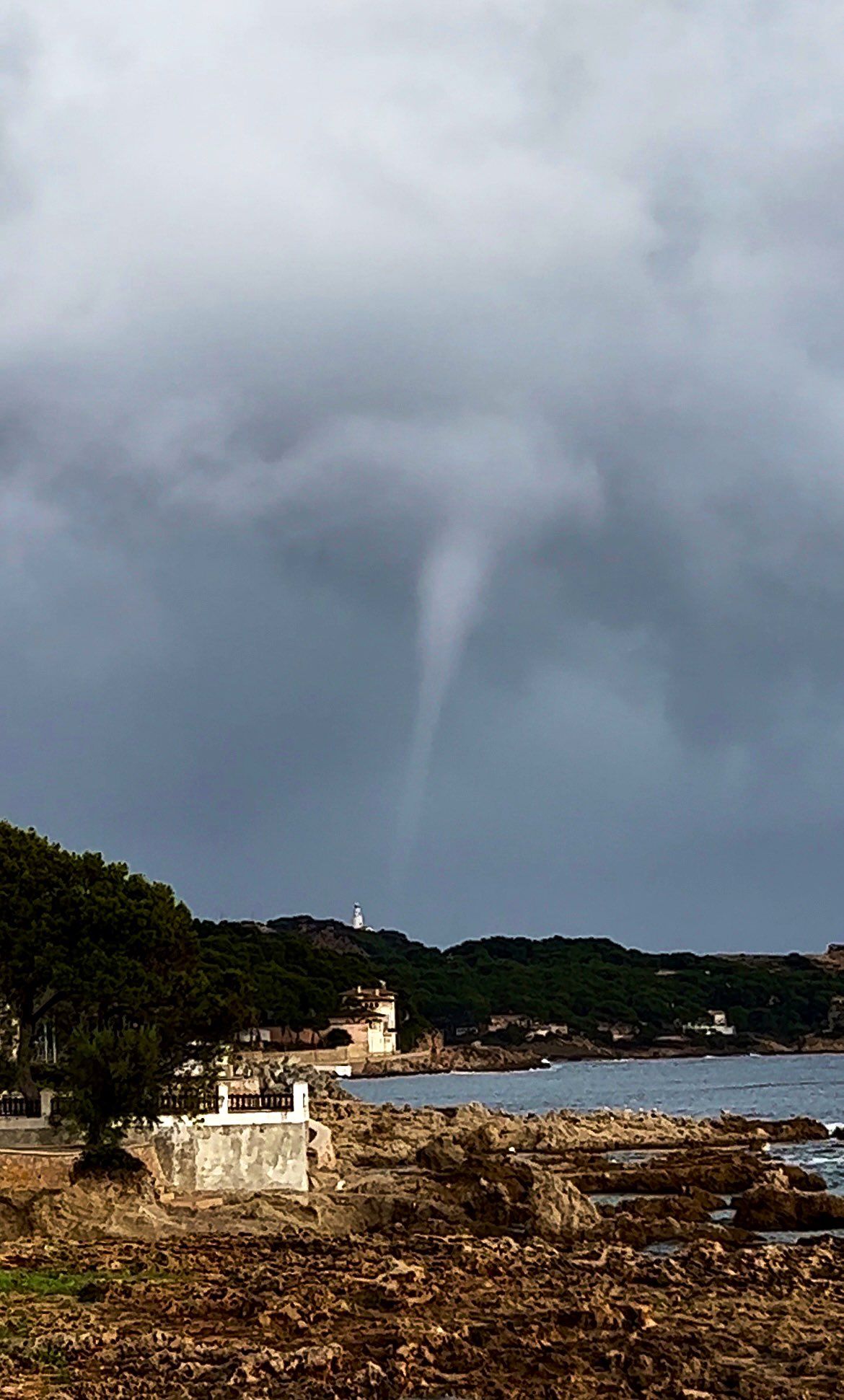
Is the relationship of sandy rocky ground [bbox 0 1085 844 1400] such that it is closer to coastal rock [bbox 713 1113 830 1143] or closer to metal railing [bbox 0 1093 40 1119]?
metal railing [bbox 0 1093 40 1119]

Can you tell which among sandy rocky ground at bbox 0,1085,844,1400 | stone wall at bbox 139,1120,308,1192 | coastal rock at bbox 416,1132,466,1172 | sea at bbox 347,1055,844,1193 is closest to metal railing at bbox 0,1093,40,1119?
stone wall at bbox 139,1120,308,1192

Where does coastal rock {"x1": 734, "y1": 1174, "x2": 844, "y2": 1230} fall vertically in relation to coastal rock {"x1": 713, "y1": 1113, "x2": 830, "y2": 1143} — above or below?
below

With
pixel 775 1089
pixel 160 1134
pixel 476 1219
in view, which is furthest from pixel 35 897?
pixel 775 1089

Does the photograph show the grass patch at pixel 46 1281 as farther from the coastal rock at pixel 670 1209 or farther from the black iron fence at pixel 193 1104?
the coastal rock at pixel 670 1209

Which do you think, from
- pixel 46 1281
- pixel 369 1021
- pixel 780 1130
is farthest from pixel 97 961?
pixel 369 1021

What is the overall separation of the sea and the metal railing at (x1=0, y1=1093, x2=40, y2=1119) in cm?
2155

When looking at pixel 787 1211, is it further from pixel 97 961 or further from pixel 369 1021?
pixel 369 1021

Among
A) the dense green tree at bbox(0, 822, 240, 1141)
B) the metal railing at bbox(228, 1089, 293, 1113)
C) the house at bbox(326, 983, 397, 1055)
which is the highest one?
the house at bbox(326, 983, 397, 1055)

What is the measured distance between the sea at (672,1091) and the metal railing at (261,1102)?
1735 centimetres

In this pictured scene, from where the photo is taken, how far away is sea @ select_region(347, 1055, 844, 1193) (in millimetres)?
85375

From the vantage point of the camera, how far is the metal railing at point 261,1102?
33.9 m

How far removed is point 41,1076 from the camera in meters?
36.2

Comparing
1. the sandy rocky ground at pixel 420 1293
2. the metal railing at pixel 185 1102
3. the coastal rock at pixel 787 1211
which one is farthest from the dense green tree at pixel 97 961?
the coastal rock at pixel 787 1211

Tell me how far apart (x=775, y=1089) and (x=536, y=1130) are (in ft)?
215
